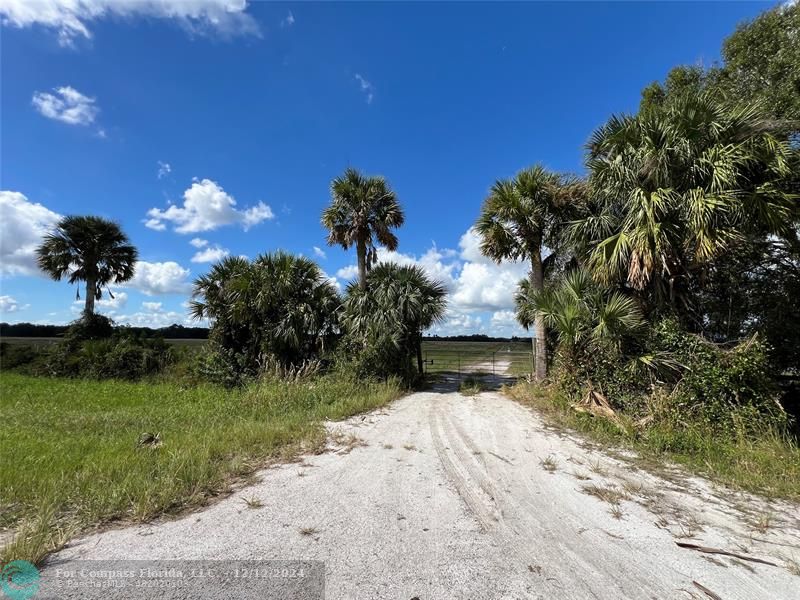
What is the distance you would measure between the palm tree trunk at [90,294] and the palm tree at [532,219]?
17.3 meters

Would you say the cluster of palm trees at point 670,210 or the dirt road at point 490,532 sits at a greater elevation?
the cluster of palm trees at point 670,210

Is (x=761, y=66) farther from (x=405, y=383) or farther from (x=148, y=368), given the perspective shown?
(x=148, y=368)

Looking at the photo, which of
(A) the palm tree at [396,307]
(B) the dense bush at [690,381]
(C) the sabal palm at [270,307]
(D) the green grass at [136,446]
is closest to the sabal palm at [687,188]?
(B) the dense bush at [690,381]

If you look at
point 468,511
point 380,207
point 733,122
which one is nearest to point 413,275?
point 380,207

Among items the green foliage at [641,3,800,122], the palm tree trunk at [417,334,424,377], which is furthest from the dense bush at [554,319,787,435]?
the palm tree trunk at [417,334,424,377]

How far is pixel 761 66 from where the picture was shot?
8.53 m

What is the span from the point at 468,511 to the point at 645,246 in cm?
578

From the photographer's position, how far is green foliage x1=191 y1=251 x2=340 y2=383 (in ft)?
38.3

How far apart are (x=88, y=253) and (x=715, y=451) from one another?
73.0 feet

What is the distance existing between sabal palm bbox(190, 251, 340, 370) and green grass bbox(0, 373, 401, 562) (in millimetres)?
1963

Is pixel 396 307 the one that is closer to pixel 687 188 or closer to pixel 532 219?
pixel 532 219

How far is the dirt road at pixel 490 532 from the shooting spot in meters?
2.45

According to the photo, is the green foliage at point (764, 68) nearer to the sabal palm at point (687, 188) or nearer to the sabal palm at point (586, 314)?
the sabal palm at point (687, 188)

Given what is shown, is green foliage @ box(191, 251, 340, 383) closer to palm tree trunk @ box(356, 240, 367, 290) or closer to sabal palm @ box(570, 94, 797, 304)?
palm tree trunk @ box(356, 240, 367, 290)
